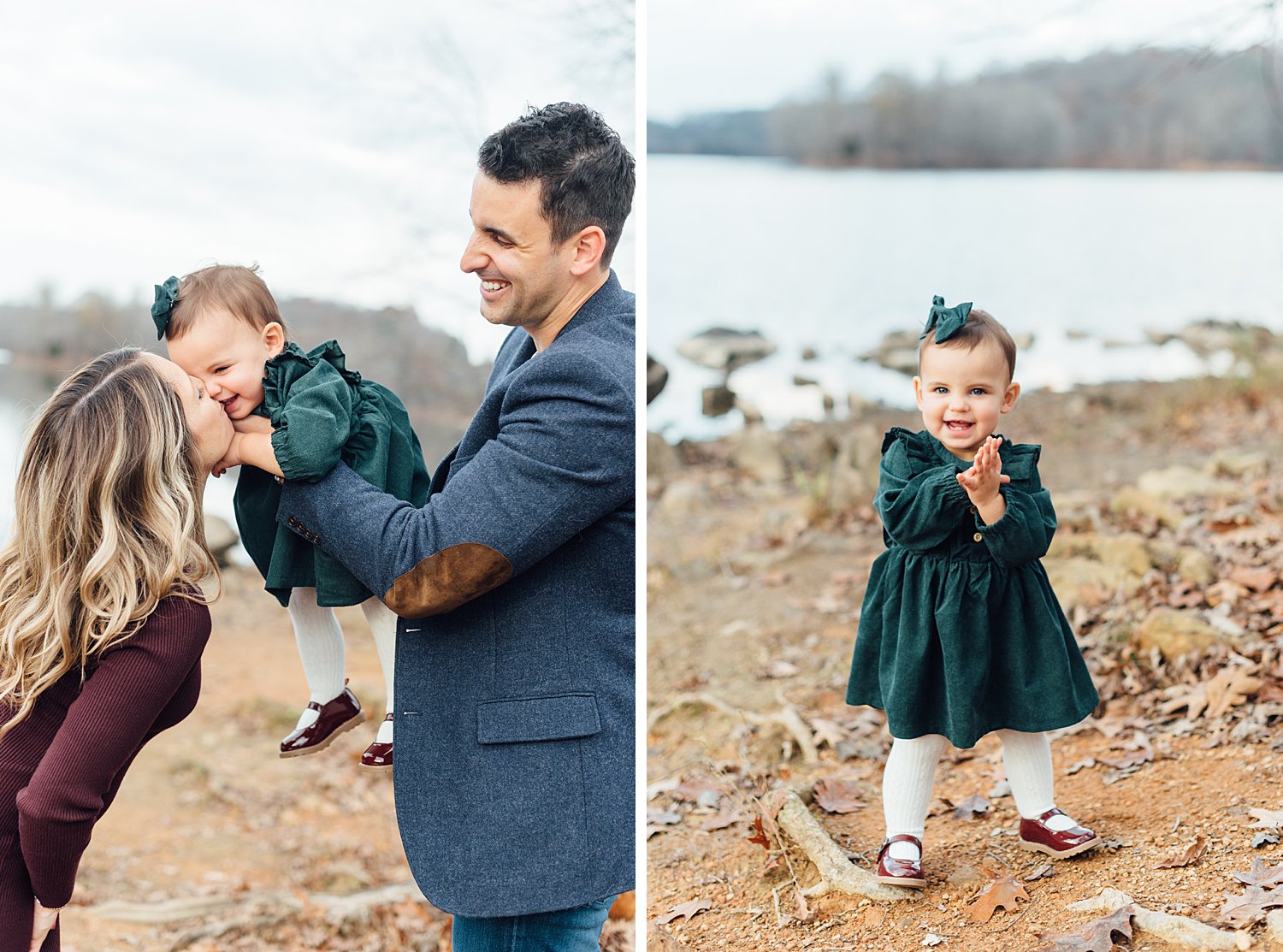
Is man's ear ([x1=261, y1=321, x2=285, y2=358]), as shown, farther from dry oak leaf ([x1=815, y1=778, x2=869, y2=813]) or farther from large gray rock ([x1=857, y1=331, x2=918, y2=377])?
large gray rock ([x1=857, y1=331, x2=918, y2=377])

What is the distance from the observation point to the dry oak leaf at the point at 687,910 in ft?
11.4

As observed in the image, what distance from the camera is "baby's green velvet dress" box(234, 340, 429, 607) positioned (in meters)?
2.10

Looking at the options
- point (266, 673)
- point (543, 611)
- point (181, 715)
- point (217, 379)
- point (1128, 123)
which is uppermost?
point (1128, 123)

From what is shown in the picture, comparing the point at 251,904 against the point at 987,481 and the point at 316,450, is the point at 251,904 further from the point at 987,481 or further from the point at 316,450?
the point at 987,481

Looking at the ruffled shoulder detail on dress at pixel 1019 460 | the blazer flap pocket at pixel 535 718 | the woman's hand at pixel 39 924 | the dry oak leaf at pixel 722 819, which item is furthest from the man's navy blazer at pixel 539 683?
the dry oak leaf at pixel 722 819

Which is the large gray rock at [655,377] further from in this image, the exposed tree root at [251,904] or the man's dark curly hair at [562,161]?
the man's dark curly hair at [562,161]

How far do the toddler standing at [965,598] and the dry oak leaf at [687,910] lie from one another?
0.87 m

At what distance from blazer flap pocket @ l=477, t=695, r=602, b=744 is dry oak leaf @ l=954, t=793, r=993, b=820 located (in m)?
1.69

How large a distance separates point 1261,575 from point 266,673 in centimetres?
661

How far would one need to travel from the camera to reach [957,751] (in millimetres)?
4211

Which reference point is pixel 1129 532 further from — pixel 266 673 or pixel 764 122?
pixel 764 122

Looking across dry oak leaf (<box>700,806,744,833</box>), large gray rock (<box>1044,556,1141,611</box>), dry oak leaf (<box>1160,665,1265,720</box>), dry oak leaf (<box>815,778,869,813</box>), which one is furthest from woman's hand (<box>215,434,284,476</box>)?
large gray rock (<box>1044,556,1141,611</box>)

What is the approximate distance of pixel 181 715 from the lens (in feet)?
7.53

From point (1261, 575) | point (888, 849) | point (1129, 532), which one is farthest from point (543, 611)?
point (1129, 532)
